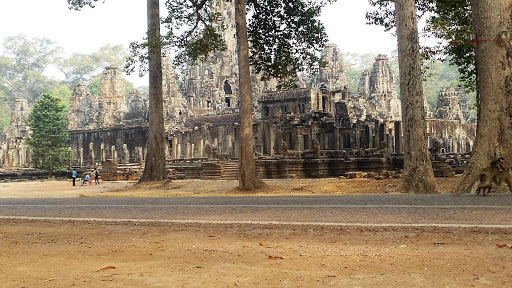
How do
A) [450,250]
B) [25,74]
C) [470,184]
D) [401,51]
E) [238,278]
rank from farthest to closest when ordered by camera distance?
[25,74] → [401,51] → [470,184] → [450,250] → [238,278]

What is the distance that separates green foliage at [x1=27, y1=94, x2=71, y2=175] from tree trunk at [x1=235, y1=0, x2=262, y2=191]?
27601 millimetres

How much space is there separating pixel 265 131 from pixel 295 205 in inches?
991

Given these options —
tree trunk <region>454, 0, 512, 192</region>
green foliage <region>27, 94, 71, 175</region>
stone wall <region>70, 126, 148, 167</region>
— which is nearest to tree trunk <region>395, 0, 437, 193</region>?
tree trunk <region>454, 0, 512, 192</region>

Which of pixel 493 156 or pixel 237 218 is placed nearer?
pixel 237 218

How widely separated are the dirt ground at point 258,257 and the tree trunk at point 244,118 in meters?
9.21

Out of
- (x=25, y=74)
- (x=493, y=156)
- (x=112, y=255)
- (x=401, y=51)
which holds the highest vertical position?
(x=25, y=74)

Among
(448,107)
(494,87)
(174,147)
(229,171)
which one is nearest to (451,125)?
(448,107)

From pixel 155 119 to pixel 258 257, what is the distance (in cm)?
1799

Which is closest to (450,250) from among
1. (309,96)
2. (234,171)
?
(234,171)

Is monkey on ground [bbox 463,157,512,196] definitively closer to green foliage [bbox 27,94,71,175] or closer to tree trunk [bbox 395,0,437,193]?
tree trunk [bbox 395,0,437,193]

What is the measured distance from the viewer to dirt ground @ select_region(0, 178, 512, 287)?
5031 millimetres

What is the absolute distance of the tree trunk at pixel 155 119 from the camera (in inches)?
903

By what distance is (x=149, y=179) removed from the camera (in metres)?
22.8

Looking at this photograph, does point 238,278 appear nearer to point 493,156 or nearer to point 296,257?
point 296,257
